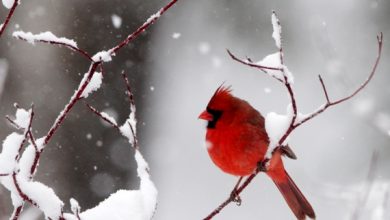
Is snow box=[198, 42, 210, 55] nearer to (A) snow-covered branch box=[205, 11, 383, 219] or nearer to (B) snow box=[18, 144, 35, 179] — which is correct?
(A) snow-covered branch box=[205, 11, 383, 219]

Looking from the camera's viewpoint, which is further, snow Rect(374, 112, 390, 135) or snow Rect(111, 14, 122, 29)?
snow Rect(111, 14, 122, 29)

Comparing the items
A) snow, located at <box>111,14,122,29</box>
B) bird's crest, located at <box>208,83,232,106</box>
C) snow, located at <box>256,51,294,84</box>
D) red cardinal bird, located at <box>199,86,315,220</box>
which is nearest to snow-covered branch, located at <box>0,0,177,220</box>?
snow, located at <box>256,51,294,84</box>

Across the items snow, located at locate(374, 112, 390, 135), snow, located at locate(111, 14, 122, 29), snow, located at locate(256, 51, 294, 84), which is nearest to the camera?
snow, located at locate(256, 51, 294, 84)

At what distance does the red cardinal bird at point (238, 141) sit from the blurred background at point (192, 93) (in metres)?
0.22

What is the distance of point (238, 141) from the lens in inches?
87.9

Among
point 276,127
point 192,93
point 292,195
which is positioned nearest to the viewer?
point 276,127

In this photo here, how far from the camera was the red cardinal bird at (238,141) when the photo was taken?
7.02 ft

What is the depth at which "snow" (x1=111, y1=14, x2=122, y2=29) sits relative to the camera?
6.23 metres

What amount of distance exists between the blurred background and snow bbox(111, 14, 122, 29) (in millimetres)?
12

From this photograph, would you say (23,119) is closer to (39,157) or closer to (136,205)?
(39,157)

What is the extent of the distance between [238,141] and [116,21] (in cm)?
426

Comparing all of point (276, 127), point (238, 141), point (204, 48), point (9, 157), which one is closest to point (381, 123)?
point (238, 141)

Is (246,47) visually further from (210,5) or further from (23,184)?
(23,184)

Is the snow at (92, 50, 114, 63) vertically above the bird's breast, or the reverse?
the snow at (92, 50, 114, 63)
